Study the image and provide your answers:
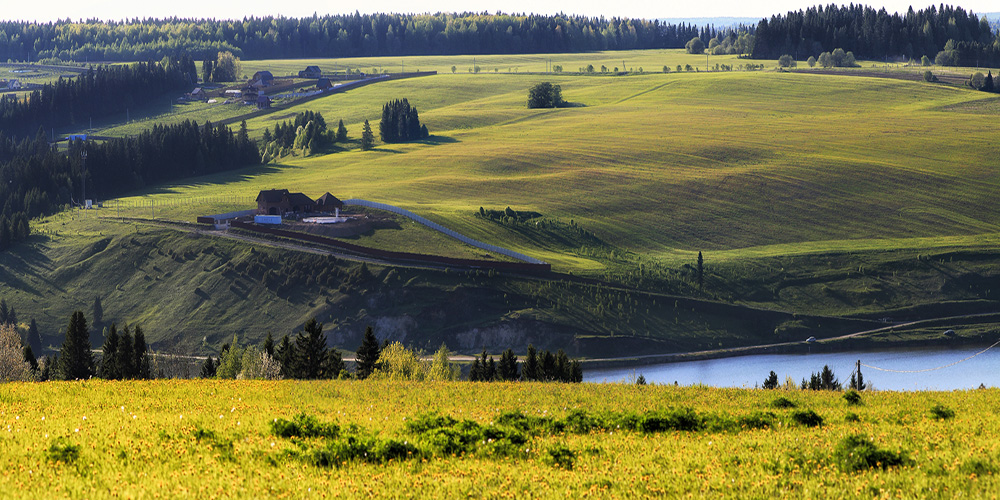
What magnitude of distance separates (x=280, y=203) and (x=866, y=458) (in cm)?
11449

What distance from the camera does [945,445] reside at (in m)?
22.9

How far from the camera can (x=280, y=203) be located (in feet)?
425

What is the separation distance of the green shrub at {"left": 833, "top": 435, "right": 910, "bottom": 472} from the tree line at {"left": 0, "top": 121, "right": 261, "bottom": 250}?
151288 mm

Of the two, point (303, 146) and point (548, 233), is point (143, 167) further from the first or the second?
point (548, 233)

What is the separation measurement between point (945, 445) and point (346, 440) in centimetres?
1355

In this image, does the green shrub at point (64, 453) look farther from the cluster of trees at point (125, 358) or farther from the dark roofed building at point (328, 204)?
the dark roofed building at point (328, 204)

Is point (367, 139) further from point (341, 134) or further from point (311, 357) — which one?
point (311, 357)

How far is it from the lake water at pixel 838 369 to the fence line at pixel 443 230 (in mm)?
22246

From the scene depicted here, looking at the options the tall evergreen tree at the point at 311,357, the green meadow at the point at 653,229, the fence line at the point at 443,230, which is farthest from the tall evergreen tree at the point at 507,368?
the fence line at the point at 443,230

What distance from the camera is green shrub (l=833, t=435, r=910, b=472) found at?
21078 mm

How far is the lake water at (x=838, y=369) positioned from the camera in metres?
88.1

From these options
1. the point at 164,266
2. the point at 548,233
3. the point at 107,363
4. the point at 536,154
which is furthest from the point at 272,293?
the point at 536,154

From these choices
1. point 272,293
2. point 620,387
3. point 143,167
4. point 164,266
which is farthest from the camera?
point 143,167

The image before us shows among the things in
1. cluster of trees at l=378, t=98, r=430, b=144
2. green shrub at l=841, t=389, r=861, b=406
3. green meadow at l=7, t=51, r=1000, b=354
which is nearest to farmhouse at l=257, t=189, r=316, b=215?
green meadow at l=7, t=51, r=1000, b=354
